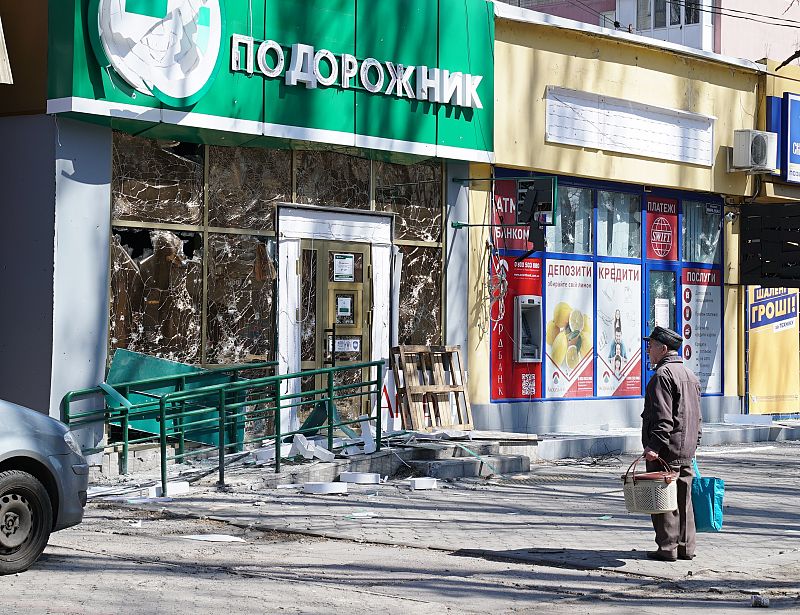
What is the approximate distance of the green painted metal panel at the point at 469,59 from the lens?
18797 millimetres

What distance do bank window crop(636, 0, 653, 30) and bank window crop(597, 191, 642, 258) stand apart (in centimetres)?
2058

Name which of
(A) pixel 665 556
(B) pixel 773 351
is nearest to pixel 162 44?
(A) pixel 665 556

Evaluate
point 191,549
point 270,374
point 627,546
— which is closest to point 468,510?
point 627,546

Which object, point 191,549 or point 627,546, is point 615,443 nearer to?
point 627,546

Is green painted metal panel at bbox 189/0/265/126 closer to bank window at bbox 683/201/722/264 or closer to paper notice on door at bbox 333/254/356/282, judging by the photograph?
→ paper notice on door at bbox 333/254/356/282

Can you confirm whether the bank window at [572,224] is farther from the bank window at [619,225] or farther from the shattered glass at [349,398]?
the shattered glass at [349,398]

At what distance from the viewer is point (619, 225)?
22.1 m

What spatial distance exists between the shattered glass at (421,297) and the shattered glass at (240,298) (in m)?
2.49

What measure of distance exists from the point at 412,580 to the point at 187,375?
21.9ft

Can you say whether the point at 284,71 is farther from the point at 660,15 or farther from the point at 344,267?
the point at 660,15

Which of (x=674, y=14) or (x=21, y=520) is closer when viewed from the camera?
(x=21, y=520)

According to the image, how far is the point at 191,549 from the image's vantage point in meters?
10.5

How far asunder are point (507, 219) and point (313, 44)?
4640 millimetres

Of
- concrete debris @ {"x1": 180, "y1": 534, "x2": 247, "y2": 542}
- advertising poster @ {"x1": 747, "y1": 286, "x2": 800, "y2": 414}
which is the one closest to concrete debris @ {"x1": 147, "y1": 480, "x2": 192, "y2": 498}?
concrete debris @ {"x1": 180, "y1": 534, "x2": 247, "y2": 542}
